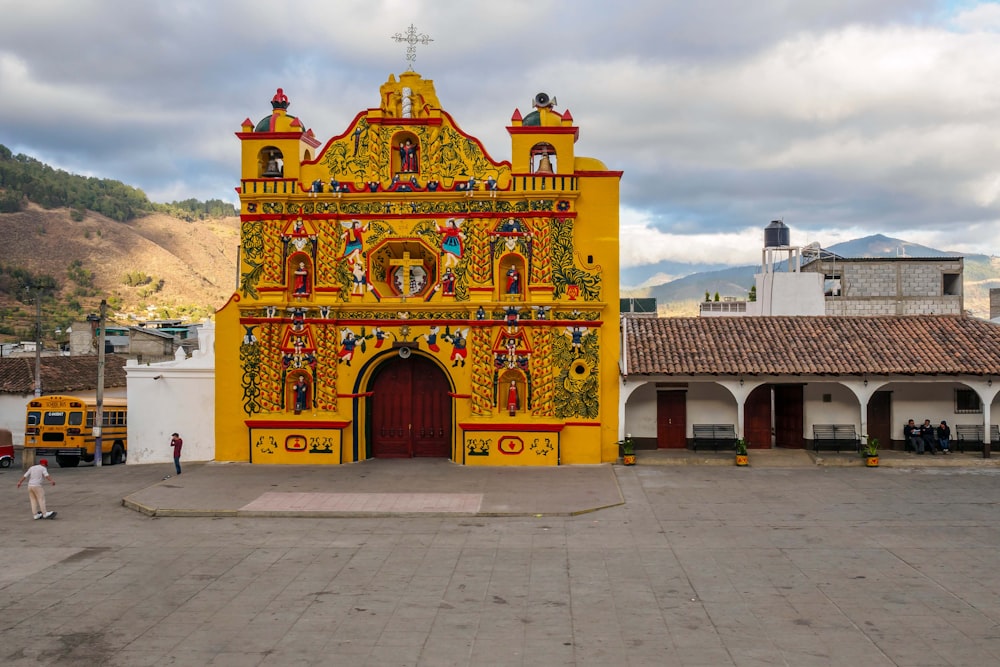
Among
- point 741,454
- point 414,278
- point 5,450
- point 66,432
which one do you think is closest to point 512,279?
point 414,278

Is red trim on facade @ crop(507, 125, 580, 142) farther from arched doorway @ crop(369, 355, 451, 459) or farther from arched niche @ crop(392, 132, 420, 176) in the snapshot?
arched doorway @ crop(369, 355, 451, 459)

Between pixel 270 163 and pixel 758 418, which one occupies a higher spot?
pixel 270 163

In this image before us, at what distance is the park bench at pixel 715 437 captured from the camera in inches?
1077

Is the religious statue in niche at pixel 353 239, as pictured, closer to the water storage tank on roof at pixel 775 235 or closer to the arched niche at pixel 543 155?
the arched niche at pixel 543 155

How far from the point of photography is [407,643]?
1185 cm

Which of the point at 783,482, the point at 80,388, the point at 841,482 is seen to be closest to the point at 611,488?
the point at 783,482

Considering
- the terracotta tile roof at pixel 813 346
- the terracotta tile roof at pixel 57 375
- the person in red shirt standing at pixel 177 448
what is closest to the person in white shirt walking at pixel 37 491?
the person in red shirt standing at pixel 177 448

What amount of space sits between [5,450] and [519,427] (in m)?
18.8

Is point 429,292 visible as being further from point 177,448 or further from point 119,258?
point 119,258

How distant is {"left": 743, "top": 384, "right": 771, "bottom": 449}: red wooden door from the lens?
27734 mm

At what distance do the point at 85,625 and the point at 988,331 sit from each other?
26.1m

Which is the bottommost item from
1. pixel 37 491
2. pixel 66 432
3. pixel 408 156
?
pixel 37 491

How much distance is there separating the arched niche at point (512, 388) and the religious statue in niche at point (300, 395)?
5981mm

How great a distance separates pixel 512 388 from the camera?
26.3 metres
